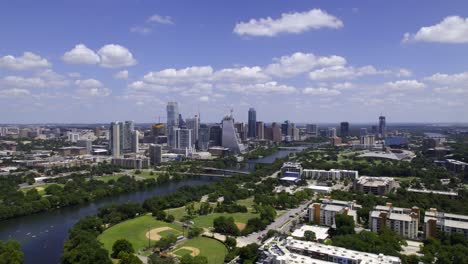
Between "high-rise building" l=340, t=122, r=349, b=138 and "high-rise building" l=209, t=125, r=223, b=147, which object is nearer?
"high-rise building" l=209, t=125, r=223, b=147

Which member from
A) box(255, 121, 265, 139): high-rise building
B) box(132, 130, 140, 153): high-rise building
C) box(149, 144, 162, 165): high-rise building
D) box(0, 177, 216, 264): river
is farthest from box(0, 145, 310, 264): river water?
box(255, 121, 265, 139): high-rise building

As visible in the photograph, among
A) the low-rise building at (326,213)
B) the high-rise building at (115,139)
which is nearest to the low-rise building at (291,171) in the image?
the low-rise building at (326,213)

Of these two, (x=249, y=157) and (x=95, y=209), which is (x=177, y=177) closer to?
(x=95, y=209)

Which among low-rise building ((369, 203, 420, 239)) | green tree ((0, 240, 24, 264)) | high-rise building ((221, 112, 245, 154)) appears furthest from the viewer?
high-rise building ((221, 112, 245, 154))

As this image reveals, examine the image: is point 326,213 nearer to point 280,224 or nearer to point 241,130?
point 280,224

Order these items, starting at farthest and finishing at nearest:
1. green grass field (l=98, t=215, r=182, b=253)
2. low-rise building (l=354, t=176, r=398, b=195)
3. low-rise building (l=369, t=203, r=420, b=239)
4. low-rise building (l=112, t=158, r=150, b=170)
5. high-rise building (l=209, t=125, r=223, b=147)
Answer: high-rise building (l=209, t=125, r=223, b=147)
low-rise building (l=112, t=158, r=150, b=170)
low-rise building (l=354, t=176, r=398, b=195)
low-rise building (l=369, t=203, r=420, b=239)
green grass field (l=98, t=215, r=182, b=253)

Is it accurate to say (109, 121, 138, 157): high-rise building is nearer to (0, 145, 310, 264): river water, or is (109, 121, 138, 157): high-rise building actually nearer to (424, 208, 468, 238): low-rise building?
(0, 145, 310, 264): river water

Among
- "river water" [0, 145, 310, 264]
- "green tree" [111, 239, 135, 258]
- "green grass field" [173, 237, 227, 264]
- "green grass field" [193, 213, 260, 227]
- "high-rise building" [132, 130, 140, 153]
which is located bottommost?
"river water" [0, 145, 310, 264]
